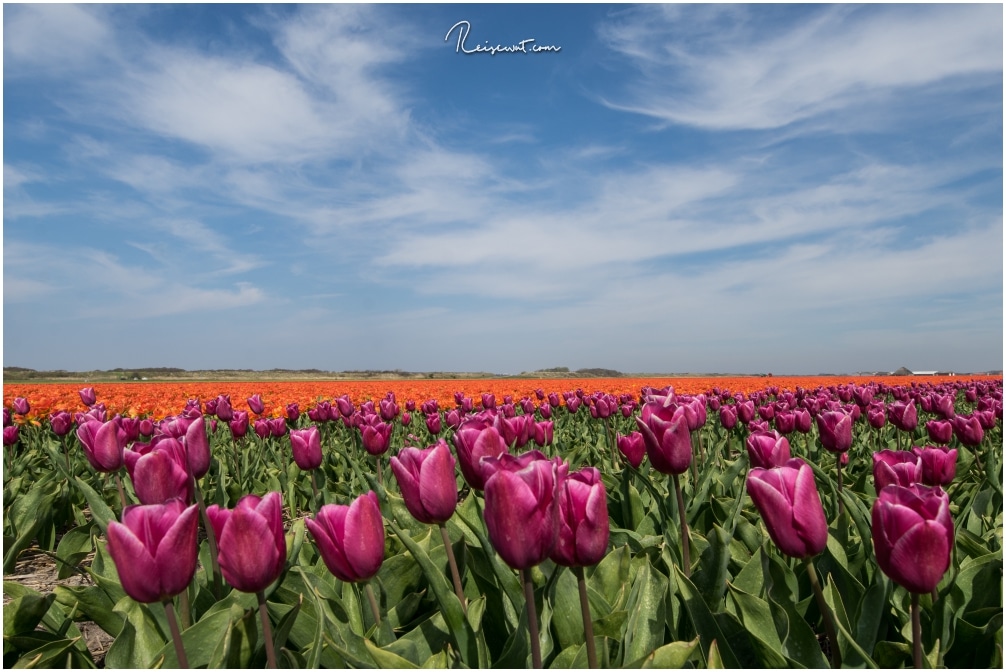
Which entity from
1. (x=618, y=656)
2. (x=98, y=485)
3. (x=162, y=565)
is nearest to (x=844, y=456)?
(x=618, y=656)

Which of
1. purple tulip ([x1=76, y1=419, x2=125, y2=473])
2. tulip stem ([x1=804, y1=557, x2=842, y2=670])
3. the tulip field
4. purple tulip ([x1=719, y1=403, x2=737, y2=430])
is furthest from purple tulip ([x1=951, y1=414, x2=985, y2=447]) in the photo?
purple tulip ([x1=76, y1=419, x2=125, y2=473])

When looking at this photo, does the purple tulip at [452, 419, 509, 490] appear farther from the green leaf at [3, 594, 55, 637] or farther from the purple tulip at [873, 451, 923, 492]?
the green leaf at [3, 594, 55, 637]

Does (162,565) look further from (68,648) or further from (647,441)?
(647,441)

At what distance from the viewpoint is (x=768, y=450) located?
256cm

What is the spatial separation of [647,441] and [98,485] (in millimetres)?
5020

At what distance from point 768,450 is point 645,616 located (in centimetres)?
93

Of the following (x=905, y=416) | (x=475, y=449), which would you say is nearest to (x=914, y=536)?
(x=475, y=449)

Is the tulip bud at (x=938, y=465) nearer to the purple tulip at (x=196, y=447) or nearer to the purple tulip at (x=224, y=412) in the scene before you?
the purple tulip at (x=196, y=447)

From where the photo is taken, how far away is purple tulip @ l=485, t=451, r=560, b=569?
4.73 feet

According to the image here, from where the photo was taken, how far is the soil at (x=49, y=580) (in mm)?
2980

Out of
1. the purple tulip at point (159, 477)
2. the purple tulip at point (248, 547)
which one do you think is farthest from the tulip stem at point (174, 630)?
the purple tulip at point (159, 477)

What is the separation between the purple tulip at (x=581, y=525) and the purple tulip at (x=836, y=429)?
250 cm

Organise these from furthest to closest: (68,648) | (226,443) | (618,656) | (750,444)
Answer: (226,443), (750,444), (68,648), (618,656)

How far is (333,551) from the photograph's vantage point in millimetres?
1741
